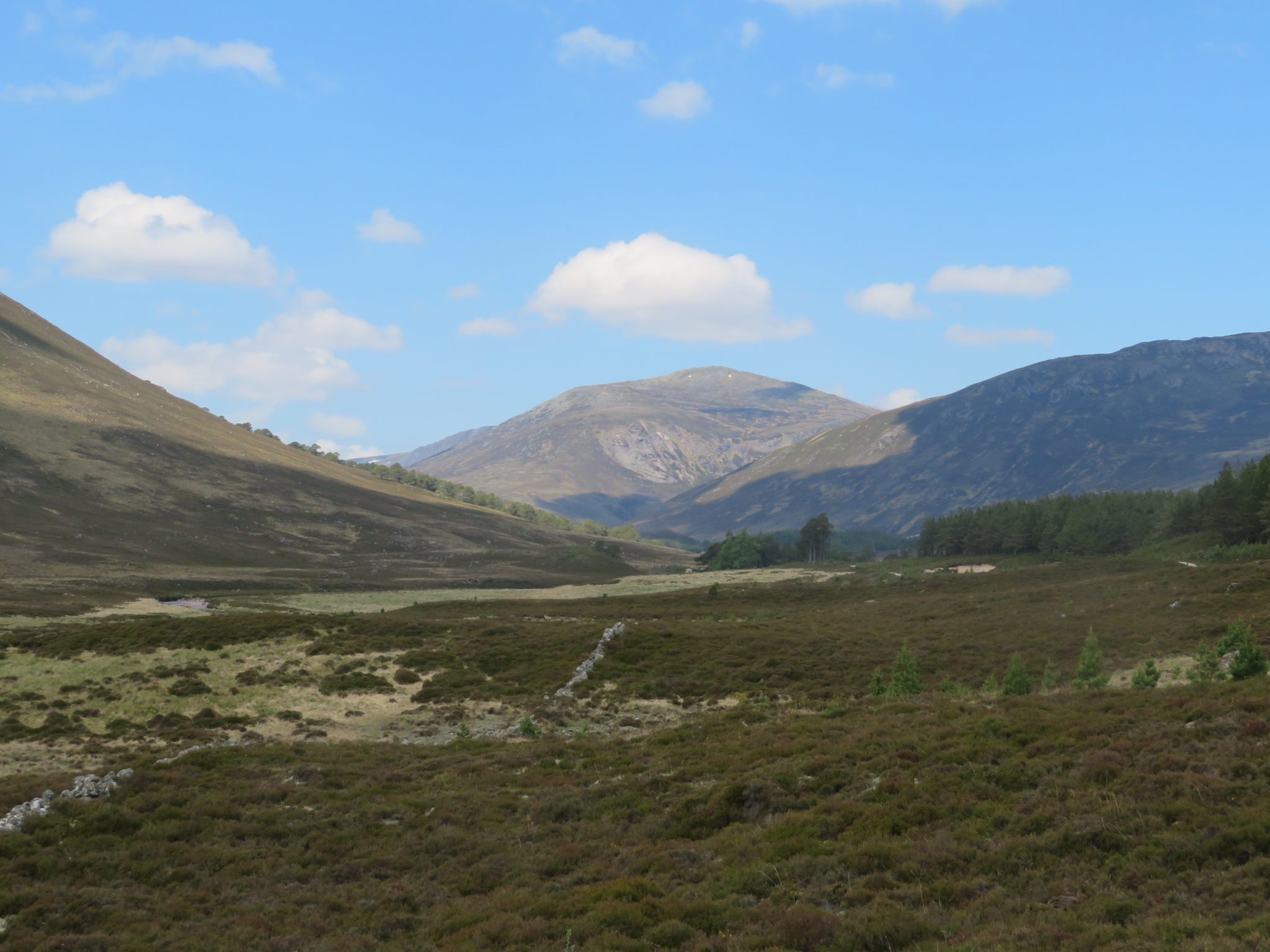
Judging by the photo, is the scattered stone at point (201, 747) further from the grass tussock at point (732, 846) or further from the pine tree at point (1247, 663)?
the pine tree at point (1247, 663)

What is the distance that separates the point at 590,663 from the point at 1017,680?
24683 millimetres

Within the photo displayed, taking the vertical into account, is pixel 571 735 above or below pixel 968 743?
below

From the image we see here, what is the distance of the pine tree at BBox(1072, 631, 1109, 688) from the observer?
35.7m

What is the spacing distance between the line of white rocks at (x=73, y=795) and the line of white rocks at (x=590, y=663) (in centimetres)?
2313

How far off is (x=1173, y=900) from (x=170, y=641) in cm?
5425

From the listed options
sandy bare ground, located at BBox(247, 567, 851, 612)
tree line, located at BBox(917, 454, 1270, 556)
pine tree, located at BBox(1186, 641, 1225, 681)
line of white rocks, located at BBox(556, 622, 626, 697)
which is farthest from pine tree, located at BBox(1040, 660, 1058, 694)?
sandy bare ground, located at BBox(247, 567, 851, 612)

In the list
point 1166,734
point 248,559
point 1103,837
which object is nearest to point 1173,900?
point 1103,837

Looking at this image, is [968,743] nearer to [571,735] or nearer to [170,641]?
[571,735]

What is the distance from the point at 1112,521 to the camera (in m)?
140

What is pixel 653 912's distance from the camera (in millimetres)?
16469

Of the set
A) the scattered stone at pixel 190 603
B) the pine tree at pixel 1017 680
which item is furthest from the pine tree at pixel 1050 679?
the scattered stone at pixel 190 603

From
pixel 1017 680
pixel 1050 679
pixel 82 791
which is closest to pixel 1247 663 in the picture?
pixel 1017 680

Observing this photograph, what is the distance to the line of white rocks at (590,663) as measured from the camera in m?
46.0

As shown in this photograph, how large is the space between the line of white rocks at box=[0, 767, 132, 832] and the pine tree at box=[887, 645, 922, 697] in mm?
30704
